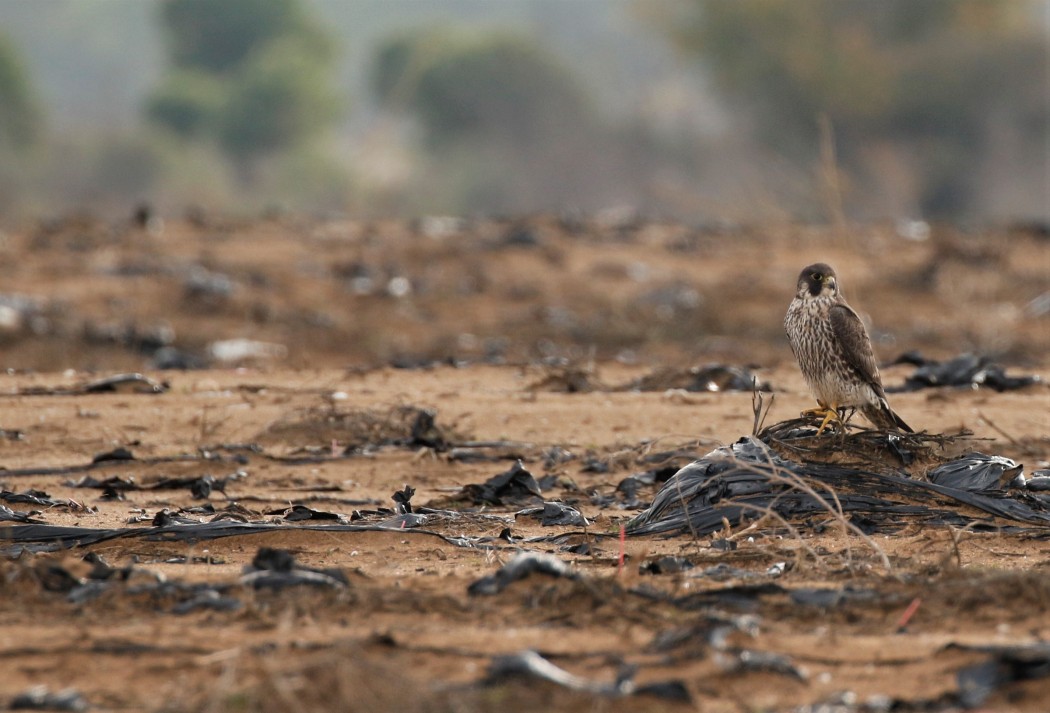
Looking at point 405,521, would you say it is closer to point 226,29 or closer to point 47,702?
point 47,702

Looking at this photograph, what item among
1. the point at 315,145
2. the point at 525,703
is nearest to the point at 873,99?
the point at 315,145

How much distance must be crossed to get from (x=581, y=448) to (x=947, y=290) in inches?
305

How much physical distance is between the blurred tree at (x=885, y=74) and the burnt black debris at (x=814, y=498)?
27409 millimetres

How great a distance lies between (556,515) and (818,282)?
1359mm

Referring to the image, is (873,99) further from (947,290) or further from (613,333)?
(613,333)

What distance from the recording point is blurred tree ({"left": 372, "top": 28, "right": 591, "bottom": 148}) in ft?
136

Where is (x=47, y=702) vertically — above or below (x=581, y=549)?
below

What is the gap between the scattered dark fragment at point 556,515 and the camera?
213 inches

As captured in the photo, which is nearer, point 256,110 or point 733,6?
point 733,6

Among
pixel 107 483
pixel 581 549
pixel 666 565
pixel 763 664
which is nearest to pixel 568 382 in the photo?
pixel 107 483

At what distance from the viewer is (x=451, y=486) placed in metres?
6.27

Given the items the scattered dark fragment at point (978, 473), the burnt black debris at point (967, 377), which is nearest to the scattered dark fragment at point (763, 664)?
the scattered dark fragment at point (978, 473)

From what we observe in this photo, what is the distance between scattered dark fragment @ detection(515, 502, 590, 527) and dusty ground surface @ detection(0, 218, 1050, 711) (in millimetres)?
50

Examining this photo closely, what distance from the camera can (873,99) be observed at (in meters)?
32.2
